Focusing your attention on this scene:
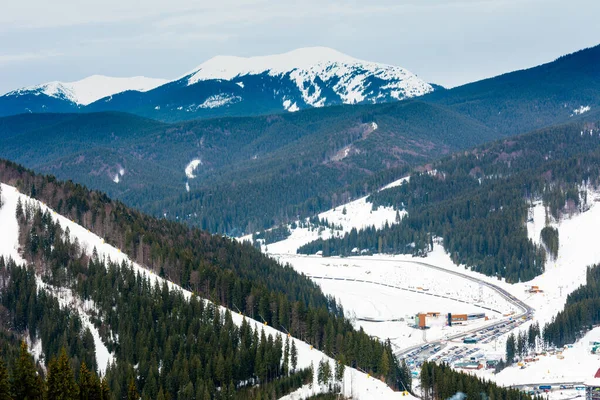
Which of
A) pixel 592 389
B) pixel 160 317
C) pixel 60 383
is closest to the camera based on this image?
pixel 60 383

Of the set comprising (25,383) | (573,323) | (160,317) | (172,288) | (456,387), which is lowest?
(573,323)

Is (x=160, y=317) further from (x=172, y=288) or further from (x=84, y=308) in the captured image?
(x=84, y=308)

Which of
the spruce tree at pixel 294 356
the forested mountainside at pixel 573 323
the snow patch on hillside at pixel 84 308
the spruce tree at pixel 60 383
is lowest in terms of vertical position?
the forested mountainside at pixel 573 323

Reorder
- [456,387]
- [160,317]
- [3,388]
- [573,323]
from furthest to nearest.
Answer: [573,323]
[160,317]
[456,387]
[3,388]

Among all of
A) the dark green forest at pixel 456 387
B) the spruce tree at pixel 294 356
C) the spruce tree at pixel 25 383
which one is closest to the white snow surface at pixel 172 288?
the spruce tree at pixel 294 356

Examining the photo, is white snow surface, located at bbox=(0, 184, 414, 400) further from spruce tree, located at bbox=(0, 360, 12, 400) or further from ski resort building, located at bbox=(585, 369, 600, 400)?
spruce tree, located at bbox=(0, 360, 12, 400)

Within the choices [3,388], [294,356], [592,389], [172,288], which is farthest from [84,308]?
[592,389]

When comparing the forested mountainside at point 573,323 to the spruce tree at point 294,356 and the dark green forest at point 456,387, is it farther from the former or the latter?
the spruce tree at point 294,356
